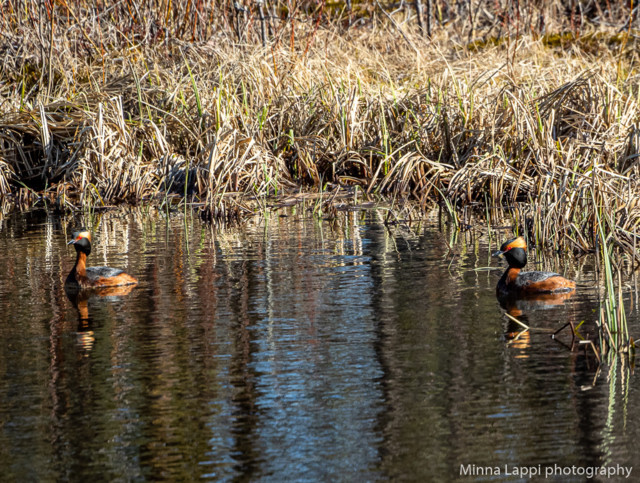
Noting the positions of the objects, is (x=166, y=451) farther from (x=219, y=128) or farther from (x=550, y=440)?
(x=219, y=128)

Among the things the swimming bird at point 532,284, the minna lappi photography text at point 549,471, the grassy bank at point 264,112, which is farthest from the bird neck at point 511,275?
the minna lappi photography text at point 549,471

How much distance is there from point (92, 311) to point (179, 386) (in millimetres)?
2539

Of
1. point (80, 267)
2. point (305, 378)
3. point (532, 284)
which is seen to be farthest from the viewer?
point (80, 267)

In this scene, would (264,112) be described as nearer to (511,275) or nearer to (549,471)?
(511,275)

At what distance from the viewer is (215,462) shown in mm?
4902

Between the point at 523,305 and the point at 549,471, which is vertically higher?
the point at 523,305

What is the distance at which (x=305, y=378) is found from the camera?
6.07 m

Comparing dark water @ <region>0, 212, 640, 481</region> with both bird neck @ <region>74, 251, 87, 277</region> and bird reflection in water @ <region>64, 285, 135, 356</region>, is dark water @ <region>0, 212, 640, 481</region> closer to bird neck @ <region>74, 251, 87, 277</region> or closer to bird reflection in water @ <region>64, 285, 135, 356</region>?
bird reflection in water @ <region>64, 285, 135, 356</region>

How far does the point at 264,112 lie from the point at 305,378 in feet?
31.5

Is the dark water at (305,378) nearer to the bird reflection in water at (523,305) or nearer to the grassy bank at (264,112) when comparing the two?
the bird reflection in water at (523,305)

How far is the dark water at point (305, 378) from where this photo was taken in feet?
16.1

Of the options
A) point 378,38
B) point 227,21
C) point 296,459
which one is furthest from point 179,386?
point 378,38

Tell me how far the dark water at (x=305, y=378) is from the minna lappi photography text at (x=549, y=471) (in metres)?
0.01

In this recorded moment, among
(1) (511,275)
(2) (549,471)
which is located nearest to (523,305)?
(1) (511,275)
